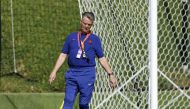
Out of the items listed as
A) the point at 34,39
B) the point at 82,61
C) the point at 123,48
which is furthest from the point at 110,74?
the point at 34,39

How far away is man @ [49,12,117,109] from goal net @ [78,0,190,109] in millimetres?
764

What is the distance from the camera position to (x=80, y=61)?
645 cm

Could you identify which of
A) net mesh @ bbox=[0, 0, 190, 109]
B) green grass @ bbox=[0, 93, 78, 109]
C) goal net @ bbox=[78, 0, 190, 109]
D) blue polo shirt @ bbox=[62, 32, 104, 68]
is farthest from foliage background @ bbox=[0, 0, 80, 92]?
→ blue polo shirt @ bbox=[62, 32, 104, 68]

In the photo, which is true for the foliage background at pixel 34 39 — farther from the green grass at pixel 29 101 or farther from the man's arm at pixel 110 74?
the man's arm at pixel 110 74

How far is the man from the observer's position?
6.43 m

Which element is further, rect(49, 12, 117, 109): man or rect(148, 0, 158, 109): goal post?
rect(148, 0, 158, 109): goal post

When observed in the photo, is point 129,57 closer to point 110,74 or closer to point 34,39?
point 110,74

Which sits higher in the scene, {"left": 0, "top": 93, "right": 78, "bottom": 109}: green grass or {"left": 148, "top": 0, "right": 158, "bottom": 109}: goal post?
{"left": 148, "top": 0, "right": 158, "bottom": 109}: goal post

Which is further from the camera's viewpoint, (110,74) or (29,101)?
(29,101)

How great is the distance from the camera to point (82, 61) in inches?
254

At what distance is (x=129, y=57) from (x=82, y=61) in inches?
44.9

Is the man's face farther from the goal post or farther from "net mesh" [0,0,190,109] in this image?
"net mesh" [0,0,190,109]

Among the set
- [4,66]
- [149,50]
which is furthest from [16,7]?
[149,50]

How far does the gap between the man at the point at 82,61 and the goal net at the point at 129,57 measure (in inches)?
30.1
